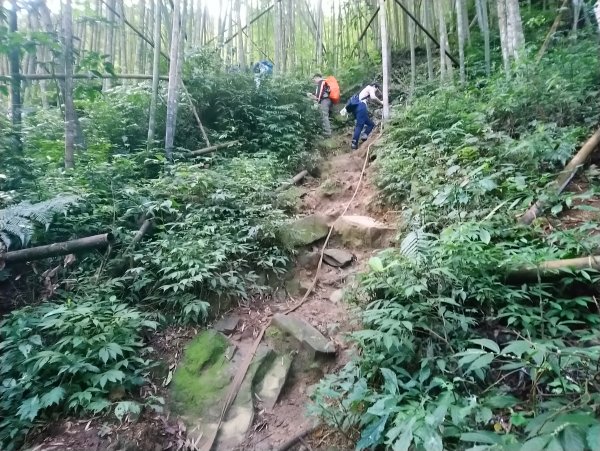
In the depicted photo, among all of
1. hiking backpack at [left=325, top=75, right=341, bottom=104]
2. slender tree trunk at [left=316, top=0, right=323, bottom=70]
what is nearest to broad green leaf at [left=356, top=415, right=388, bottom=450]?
hiking backpack at [left=325, top=75, right=341, bottom=104]

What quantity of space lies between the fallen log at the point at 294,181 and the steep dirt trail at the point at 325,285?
0.17 meters

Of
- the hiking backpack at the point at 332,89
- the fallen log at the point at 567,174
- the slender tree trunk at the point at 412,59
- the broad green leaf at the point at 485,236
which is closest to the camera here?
the broad green leaf at the point at 485,236

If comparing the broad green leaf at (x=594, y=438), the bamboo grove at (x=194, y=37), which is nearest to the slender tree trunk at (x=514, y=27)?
the bamboo grove at (x=194, y=37)

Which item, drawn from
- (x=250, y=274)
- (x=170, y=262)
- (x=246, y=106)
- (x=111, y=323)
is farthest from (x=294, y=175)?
(x=111, y=323)

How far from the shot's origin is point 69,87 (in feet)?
16.3

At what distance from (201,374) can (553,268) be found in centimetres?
296

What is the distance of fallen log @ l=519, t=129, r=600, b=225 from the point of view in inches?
131

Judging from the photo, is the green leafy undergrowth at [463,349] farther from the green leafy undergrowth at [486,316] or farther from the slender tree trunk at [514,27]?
the slender tree trunk at [514,27]

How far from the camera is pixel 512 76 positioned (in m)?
5.64

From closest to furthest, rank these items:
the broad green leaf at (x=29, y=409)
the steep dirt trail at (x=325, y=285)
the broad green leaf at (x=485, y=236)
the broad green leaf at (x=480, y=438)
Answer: the broad green leaf at (x=480, y=438)
the broad green leaf at (x=29, y=409)
the broad green leaf at (x=485, y=236)
the steep dirt trail at (x=325, y=285)

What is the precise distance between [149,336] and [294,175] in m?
4.25

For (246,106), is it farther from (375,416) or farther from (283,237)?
(375,416)

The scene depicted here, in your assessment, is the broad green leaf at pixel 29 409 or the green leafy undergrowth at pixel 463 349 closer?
the green leafy undergrowth at pixel 463 349

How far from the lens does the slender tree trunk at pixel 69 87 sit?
4.90m
